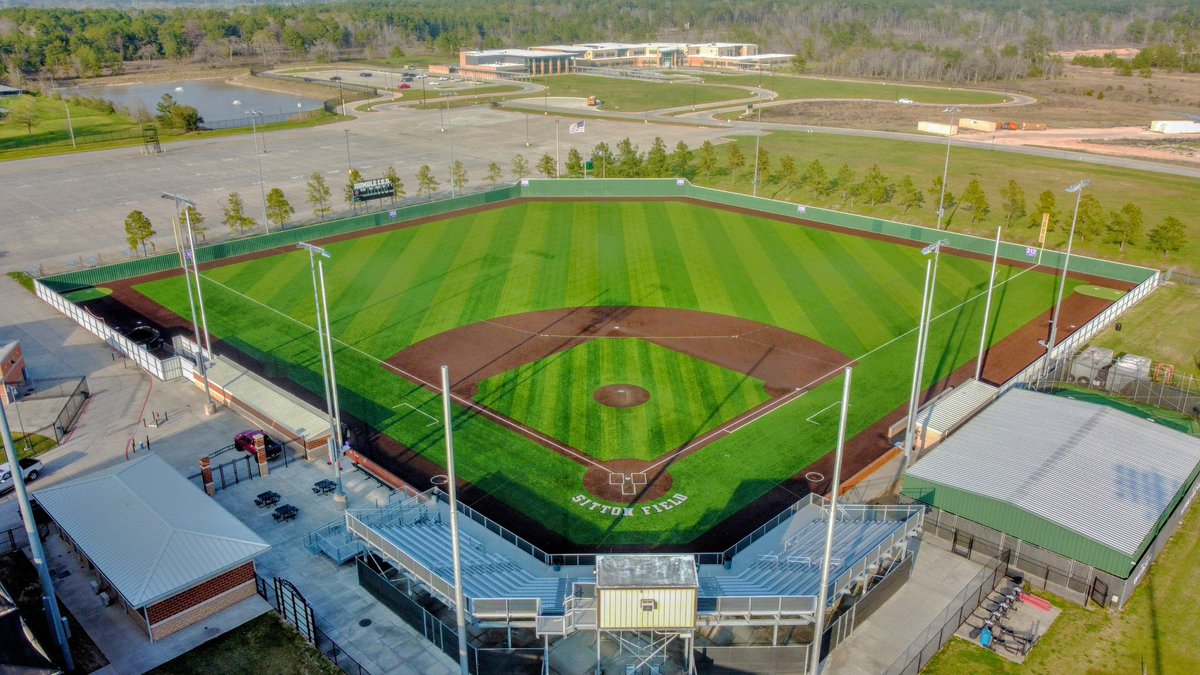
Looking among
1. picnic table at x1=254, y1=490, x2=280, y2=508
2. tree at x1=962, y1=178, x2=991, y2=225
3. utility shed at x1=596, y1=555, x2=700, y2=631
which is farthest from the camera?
tree at x1=962, y1=178, x2=991, y2=225

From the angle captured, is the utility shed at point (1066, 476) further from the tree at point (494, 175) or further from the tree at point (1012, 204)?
the tree at point (494, 175)

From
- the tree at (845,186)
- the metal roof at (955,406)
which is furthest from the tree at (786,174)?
the metal roof at (955,406)

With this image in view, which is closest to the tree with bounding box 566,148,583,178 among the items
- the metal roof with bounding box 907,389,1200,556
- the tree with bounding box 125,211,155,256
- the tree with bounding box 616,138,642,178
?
the tree with bounding box 616,138,642,178

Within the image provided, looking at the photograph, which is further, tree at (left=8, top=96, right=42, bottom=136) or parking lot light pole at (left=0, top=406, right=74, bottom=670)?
tree at (left=8, top=96, right=42, bottom=136)

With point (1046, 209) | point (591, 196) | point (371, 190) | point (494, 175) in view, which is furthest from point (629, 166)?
point (1046, 209)

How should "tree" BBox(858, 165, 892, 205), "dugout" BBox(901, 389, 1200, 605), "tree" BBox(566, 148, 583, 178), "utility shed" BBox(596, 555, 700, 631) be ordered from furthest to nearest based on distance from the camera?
"tree" BBox(566, 148, 583, 178) < "tree" BBox(858, 165, 892, 205) < "dugout" BBox(901, 389, 1200, 605) < "utility shed" BBox(596, 555, 700, 631)

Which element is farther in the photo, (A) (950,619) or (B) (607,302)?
(B) (607,302)

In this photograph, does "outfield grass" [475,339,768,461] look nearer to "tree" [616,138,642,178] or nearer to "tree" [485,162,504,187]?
"tree" [485,162,504,187]

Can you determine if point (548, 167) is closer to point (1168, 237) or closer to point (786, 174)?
point (786, 174)
